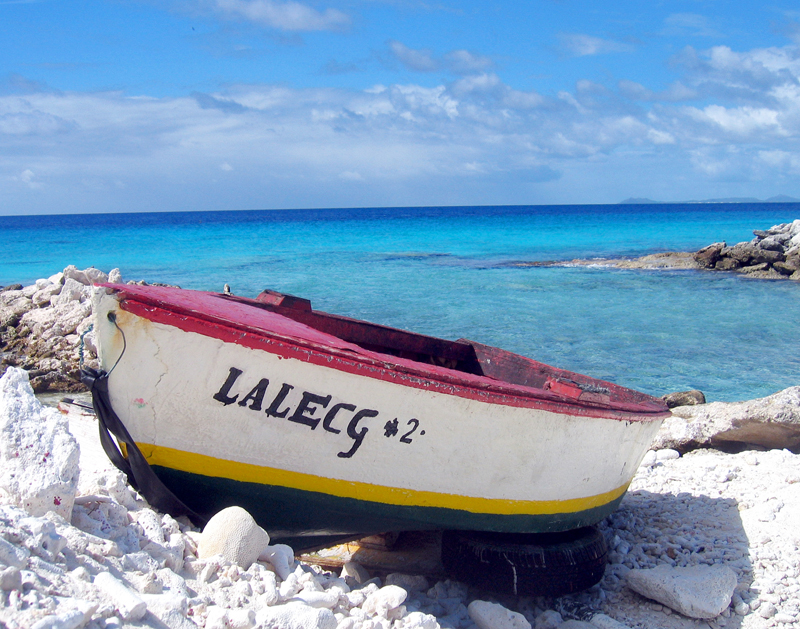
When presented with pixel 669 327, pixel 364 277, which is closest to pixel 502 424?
pixel 669 327

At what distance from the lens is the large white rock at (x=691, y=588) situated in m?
3.27

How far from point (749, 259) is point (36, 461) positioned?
23.4 metres

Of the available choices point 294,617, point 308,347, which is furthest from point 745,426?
point 294,617

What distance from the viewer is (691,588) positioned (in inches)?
131

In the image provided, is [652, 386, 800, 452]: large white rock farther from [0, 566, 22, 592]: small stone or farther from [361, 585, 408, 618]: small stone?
[0, 566, 22, 592]: small stone

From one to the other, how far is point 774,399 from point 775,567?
227 cm

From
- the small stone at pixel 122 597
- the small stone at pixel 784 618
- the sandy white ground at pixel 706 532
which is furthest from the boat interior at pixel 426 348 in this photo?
the small stone at pixel 122 597

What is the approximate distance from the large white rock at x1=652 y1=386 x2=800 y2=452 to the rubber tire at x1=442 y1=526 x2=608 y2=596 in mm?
2363

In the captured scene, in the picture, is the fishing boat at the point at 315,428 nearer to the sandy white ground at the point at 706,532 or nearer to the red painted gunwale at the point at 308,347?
the red painted gunwale at the point at 308,347

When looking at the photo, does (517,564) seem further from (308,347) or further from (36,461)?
(36,461)

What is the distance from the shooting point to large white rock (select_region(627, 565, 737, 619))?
3273 millimetres

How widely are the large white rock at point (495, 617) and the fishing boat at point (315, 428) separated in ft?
1.37

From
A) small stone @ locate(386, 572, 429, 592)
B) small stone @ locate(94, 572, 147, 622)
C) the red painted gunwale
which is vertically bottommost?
small stone @ locate(386, 572, 429, 592)

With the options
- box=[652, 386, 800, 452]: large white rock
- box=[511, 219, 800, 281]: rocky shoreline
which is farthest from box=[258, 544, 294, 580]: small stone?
box=[511, 219, 800, 281]: rocky shoreline
